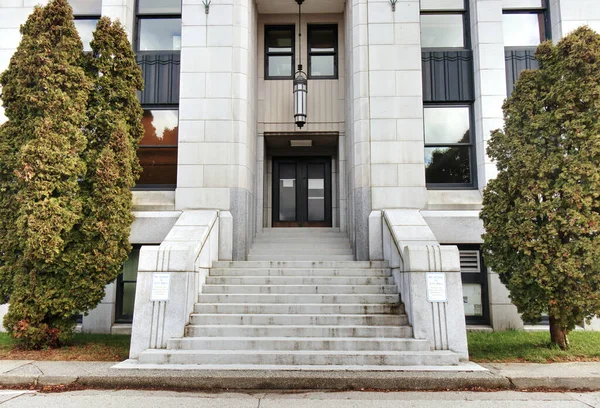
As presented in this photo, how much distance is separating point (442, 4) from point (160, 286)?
10.3 metres

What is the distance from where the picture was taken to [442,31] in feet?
37.8

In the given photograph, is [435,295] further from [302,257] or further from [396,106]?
[396,106]

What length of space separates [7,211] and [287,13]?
9144 mm

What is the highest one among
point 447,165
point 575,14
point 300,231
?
point 575,14

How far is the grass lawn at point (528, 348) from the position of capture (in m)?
7.07

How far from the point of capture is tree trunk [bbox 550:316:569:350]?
7.58 meters

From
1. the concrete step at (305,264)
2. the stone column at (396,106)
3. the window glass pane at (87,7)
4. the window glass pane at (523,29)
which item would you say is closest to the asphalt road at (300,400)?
the concrete step at (305,264)

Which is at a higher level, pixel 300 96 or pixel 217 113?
pixel 300 96

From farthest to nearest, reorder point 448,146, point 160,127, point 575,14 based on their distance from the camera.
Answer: point 160,127
point 448,146
point 575,14

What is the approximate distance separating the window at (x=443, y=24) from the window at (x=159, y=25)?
6775mm

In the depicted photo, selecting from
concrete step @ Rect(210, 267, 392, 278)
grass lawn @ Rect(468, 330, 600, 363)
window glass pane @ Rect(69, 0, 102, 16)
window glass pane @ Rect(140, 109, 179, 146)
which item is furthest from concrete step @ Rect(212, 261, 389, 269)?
window glass pane @ Rect(69, 0, 102, 16)

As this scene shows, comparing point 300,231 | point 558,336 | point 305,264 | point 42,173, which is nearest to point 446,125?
point 300,231

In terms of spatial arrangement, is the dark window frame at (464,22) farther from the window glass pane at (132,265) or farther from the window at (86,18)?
the window glass pane at (132,265)

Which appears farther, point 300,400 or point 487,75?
point 487,75
